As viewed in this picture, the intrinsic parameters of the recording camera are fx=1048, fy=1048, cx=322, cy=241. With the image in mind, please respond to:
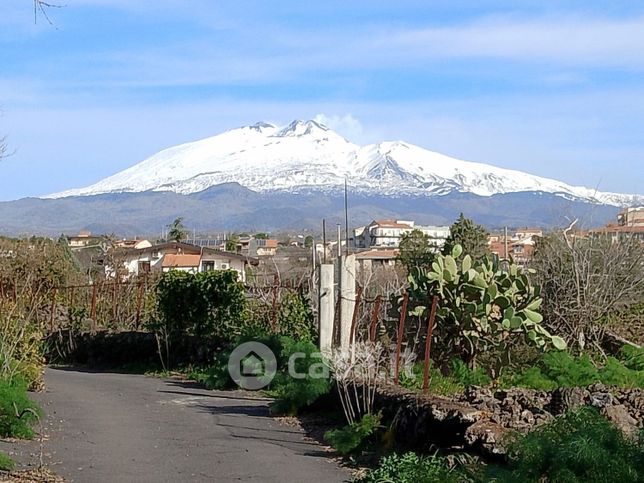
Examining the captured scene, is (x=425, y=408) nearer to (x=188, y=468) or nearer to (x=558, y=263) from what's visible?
(x=188, y=468)

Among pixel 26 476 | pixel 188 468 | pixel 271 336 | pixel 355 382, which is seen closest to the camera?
pixel 26 476

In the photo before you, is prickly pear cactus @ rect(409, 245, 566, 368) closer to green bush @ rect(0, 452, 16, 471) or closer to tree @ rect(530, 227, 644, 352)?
tree @ rect(530, 227, 644, 352)

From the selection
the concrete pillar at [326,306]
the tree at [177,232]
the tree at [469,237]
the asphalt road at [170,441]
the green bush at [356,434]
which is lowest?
the asphalt road at [170,441]

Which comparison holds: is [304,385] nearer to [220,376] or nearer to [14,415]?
[14,415]

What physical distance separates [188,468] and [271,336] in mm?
7775

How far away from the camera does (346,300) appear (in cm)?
1741

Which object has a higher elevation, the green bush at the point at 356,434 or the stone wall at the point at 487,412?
the stone wall at the point at 487,412

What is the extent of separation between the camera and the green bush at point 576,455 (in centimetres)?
759

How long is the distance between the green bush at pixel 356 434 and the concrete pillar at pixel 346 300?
14.9ft

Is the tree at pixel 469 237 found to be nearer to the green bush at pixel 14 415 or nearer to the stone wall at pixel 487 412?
the stone wall at pixel 487 412

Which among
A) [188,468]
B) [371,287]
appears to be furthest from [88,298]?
[188,468]

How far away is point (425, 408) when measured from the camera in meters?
11.9

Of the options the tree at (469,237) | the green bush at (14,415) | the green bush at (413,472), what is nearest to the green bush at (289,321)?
the green bush at (14,415)

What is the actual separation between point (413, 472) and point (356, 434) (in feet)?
11.7
